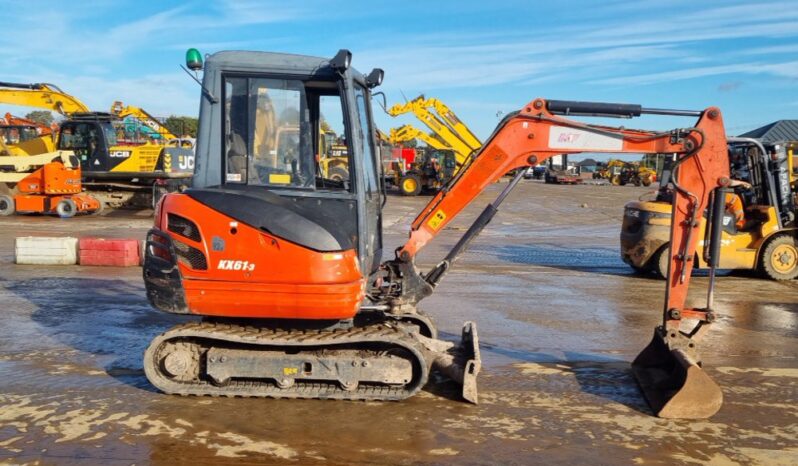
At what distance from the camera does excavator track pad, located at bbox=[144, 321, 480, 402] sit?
5441 millimetres

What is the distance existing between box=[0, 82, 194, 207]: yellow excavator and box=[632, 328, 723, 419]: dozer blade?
1896 cm

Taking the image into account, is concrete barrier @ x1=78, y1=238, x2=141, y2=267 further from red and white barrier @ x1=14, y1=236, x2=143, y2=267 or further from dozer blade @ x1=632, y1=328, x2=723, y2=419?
dozer blade @ x1=632, y1=328, x2=723, y2=419

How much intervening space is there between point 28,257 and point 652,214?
10424 millimetres

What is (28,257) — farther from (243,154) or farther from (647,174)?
(647,174)

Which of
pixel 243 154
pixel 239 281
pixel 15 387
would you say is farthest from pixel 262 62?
pixel 15 387

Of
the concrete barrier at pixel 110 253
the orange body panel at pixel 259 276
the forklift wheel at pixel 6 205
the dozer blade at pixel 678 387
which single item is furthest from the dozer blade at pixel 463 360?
the forklift wheel at pixel 6 205

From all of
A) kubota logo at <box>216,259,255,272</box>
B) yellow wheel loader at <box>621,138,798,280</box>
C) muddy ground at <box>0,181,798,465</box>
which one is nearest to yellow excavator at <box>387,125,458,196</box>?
yellow wheel loader at <box>621,138,798,280</box>

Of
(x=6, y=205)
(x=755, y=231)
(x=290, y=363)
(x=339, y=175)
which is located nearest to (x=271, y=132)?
(x=339, y=175)

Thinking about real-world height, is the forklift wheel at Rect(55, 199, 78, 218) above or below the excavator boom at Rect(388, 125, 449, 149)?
below

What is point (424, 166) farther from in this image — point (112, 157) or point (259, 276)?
point (259, 276)

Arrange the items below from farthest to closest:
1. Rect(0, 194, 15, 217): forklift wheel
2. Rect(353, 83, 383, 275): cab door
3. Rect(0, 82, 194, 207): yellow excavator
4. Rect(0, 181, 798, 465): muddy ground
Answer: Rect(0, 82, 194, 207): yellow excavator, Rect(0, 194, 15, 217): forklift wheel, Rect(353, 83, 383, 275): cab door, Rect(0, 181, 798, 465): muddy ground

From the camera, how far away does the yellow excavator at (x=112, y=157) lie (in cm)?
2292

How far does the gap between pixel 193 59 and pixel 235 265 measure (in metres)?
1.58

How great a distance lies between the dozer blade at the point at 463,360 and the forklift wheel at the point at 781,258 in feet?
24.7
